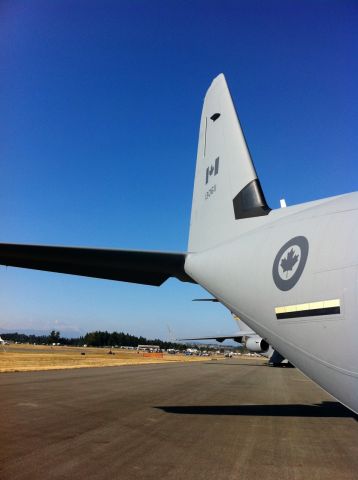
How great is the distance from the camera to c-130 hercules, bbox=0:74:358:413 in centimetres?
451

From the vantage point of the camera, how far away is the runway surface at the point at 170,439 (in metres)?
5.17

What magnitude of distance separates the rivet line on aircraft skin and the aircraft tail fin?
2.23 m

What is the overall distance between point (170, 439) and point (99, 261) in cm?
327

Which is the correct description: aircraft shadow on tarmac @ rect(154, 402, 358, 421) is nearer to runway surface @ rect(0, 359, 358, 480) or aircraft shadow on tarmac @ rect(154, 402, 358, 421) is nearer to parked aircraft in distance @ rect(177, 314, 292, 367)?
runway surface @ rect(0, 359, 358, 480)

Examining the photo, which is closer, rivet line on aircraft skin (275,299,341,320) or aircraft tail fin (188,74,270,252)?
rivet line on aircraft skin (275,299,341,320)

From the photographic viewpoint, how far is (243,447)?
6445 mm

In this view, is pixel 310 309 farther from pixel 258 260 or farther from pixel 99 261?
pixel 99 261

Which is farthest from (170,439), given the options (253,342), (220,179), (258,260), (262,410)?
(253,342)

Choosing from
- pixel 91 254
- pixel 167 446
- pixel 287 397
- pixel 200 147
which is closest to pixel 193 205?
pixel 200 147

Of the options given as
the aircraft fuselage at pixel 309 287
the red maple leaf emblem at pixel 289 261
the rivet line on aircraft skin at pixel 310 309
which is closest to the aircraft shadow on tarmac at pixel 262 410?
the aircraft fuselage at pixel 309 287

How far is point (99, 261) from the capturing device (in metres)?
7.05

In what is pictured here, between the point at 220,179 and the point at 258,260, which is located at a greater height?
the point at 220,179

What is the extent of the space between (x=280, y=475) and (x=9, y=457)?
3.60 metres

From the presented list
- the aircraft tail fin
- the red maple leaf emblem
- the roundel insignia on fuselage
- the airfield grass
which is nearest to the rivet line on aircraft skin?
the roundel insignia on fuselage
